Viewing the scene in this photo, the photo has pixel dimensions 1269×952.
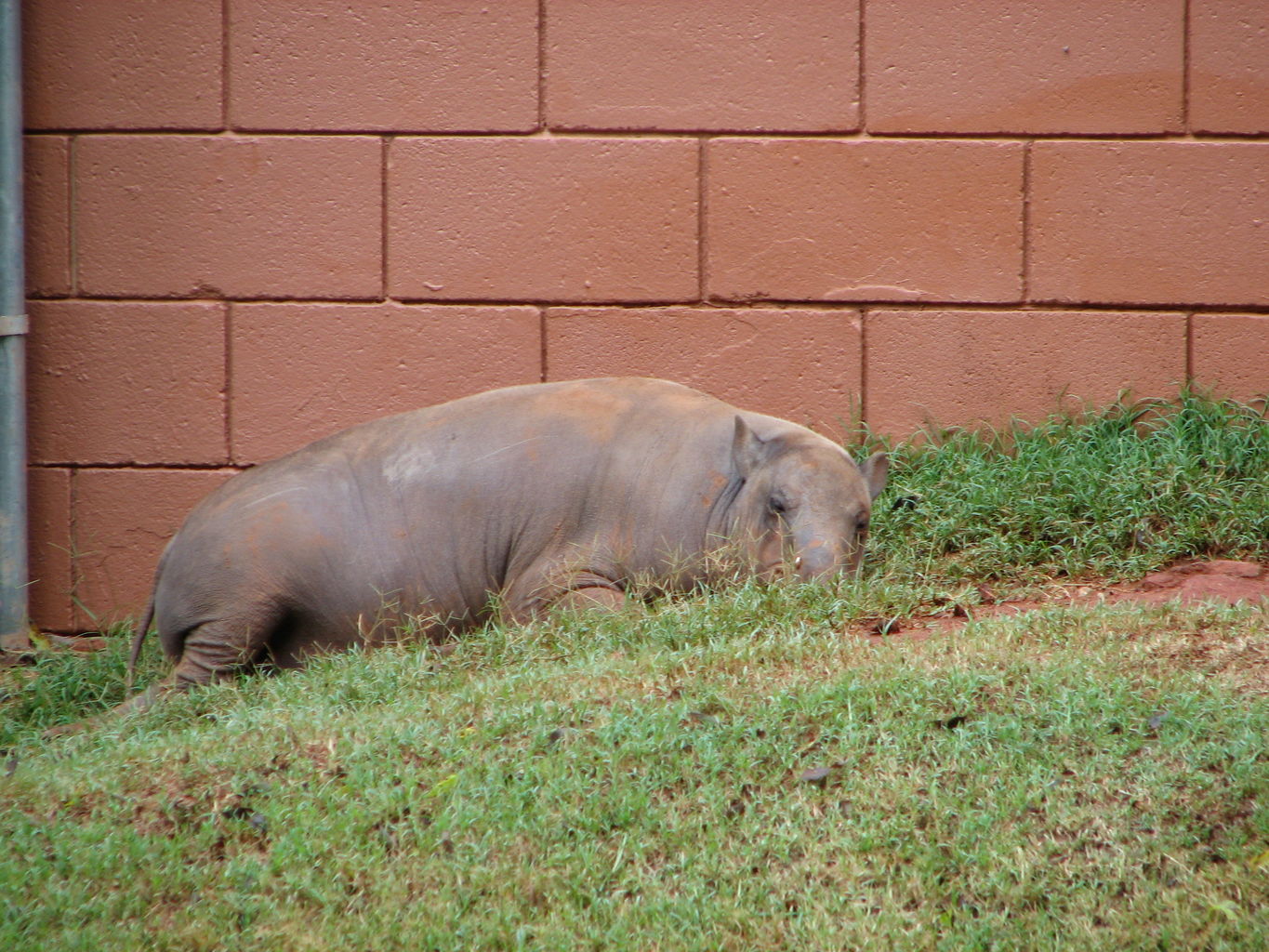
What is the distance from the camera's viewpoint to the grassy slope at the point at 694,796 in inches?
133

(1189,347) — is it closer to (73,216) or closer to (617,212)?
(617,212)

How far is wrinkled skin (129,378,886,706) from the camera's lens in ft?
18.1

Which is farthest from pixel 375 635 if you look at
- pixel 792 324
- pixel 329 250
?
pixel 792 324

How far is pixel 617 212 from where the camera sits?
6.59 metres

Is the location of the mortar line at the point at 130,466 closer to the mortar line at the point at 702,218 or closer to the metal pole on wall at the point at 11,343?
the metal pole on wall at the point at 11,343

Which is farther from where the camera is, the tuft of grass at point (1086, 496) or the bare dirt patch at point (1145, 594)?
the tuft of grass at point (1086, 496)

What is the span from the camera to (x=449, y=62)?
6582 millimetres

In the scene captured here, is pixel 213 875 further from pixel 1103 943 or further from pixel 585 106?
pixel 585 106

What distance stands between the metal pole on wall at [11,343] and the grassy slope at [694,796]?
1636 millimetres

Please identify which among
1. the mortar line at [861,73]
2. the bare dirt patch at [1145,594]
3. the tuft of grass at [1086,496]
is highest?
the mortar line at [861,73]

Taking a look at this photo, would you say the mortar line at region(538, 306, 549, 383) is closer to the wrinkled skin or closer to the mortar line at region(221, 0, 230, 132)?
the wrinkled skin

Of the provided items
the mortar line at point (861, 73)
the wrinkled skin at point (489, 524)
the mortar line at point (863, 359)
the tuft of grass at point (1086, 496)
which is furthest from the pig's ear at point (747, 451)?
the mortar line at point (861, 73)

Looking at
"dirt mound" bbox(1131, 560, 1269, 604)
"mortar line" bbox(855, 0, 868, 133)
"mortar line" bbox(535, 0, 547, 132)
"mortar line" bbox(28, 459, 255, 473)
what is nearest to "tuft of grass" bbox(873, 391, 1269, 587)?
"dirt mound" bbox(1131, 560, 1269, 604)

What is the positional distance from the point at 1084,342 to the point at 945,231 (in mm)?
805
